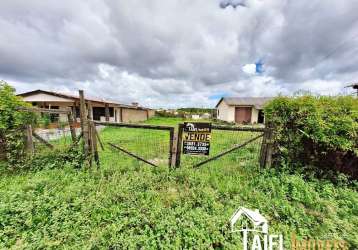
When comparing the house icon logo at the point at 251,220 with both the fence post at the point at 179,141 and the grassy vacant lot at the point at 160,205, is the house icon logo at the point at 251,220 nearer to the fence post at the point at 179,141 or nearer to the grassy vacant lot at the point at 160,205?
the grassy vacant lot at the point at 160,205

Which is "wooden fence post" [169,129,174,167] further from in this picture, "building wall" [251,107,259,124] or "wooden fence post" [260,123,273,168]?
"building wall" [251,107,259,124]

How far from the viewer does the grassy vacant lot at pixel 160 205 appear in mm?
2357

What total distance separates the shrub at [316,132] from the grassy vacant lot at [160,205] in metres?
0.44

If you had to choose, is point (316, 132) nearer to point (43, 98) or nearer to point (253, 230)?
point (253, 230)

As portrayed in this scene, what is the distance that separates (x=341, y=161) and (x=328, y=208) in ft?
4.84

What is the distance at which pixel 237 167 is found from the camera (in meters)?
4.17

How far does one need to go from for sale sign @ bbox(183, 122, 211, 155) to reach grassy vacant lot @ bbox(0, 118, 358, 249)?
478 millimetres

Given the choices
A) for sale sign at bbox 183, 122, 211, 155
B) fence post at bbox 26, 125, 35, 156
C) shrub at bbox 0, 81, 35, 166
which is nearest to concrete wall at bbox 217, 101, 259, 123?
for sale sign at bbox 183, 122, 211, 155

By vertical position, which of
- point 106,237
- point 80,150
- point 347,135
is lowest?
point 106,237

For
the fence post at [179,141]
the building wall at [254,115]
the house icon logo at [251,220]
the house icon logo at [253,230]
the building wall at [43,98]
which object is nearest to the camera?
the house icon logo at [253,230]

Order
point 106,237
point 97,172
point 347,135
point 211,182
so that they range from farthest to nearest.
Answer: point 97,172, point 211,182, point 347,135, point 106,237

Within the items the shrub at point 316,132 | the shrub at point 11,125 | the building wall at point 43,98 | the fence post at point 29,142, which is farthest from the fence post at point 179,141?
the building wall at point 43,98

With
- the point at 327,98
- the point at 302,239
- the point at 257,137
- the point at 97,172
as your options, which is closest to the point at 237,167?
the point at 257,137

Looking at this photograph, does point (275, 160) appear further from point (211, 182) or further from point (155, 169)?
point (155, 169)
